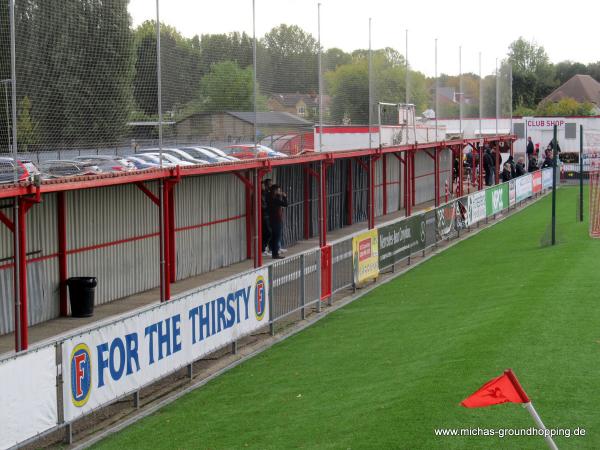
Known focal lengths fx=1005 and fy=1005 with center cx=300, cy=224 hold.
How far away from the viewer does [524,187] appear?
45.2 m

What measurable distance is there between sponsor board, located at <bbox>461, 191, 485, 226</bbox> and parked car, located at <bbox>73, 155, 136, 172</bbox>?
17.4 meters

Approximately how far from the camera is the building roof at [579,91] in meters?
123

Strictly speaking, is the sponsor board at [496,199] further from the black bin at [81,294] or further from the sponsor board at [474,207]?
the black bin at [81,294]

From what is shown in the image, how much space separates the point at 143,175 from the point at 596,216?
16.5 m

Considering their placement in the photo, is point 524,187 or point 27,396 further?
point 524,187

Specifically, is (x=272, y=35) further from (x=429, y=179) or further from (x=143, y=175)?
(x=429, y=179)

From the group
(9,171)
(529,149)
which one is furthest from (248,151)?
(529,149)

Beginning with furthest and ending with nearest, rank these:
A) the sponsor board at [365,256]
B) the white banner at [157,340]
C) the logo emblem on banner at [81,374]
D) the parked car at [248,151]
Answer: the parked car at [248,151] < the sponsor board at [365,256] < the white banner at [157,340] < the logo emblem on banner at [81,374]

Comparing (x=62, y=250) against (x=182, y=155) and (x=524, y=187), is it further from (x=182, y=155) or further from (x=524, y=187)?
(x=524, y=187)

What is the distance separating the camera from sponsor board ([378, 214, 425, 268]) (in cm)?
2377

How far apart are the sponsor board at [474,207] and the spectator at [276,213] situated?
855 cm

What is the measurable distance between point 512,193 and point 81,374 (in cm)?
3295

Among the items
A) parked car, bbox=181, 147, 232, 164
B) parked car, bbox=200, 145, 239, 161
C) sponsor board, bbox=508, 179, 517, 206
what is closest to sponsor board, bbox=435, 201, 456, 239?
parked car, bbox=200, 145, 239, 161

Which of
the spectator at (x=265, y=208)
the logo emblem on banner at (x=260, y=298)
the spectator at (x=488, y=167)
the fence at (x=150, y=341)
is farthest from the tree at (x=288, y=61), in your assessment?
the spectator at (x=488, y=167)
